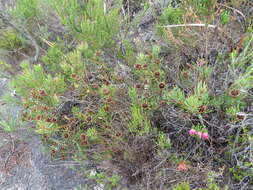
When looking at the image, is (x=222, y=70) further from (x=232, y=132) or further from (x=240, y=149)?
(x=240, y=149)

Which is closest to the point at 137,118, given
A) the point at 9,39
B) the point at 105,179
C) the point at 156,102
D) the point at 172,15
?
the point at 156,102

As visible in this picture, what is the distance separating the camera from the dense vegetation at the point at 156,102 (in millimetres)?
1380

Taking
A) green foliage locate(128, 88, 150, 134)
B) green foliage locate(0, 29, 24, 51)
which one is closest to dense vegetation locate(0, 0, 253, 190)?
green foliage locate(128, 88, 150, 134)

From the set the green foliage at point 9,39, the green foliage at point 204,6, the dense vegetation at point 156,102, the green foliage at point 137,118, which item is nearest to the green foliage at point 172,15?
the dense vegetation at point 156,102

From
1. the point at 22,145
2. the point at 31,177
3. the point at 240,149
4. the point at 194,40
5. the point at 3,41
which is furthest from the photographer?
the point at 3,41

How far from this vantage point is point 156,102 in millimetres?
1538

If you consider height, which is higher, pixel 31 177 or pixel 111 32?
pixel 111 32

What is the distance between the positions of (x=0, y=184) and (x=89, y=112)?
3.86 feet

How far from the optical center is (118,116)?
5.54 ft

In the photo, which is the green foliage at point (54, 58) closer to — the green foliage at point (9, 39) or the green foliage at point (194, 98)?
the green foliage at point (9, 39)

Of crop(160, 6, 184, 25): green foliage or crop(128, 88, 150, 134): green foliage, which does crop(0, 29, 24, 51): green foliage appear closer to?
crop(160, 6, 184, 25): green foliage

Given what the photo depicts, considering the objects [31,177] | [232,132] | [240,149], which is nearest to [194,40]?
[232,132]

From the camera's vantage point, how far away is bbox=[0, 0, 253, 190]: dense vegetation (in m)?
1.38

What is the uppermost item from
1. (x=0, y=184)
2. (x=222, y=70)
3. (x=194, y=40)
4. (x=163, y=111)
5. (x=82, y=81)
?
(x=194, y=40)
